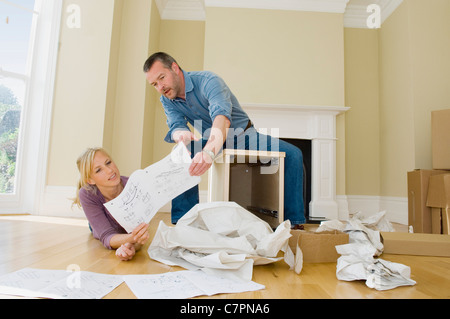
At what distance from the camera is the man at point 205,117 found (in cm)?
145

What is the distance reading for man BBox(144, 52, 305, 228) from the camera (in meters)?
1.45

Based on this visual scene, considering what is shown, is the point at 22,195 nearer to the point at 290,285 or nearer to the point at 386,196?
the point at 290,285

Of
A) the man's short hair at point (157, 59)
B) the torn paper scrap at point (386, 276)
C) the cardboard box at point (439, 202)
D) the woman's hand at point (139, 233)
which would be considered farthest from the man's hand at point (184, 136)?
the cardboard box at point (439, 202)

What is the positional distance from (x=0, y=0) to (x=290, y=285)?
289 cm

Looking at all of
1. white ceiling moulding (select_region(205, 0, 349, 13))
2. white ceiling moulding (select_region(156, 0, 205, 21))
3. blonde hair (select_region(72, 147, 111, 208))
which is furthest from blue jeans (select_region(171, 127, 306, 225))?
white ceiling moulding (select_region(156, 0, 205, 21))

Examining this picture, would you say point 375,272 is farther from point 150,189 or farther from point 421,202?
point 421,202

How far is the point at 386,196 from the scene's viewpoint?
335 cm

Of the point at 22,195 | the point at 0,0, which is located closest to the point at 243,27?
the point at 0,0

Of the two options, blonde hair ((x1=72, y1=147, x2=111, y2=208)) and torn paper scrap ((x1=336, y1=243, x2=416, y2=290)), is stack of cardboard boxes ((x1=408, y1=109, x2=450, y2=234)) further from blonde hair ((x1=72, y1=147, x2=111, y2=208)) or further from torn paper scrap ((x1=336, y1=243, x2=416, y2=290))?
blonde hair ((x1=72, y1=147, x2=111, y2=208))

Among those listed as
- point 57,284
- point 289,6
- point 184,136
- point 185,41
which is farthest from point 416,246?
point 185,41

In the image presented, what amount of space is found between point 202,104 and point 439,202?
159 centimetres

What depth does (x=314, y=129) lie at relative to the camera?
10.9 feet
